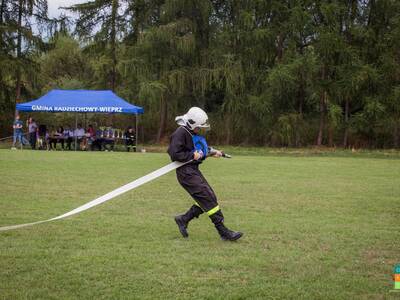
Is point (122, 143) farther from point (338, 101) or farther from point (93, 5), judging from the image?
point (338, 101)

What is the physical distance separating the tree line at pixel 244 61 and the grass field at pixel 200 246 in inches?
886

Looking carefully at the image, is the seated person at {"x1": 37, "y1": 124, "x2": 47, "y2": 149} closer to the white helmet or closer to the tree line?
the tree line

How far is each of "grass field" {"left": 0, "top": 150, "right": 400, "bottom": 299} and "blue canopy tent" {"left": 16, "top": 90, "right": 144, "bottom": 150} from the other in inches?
672

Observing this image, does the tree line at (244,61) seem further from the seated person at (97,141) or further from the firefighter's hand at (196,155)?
the firefighter's hand at (196,155)

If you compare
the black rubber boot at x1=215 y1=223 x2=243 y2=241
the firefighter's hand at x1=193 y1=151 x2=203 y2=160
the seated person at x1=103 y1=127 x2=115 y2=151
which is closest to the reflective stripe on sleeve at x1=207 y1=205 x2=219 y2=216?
the black rubber boot at x1=215 y1=223 x2=243 y2=241

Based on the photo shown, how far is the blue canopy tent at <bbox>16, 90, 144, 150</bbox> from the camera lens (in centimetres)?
3159

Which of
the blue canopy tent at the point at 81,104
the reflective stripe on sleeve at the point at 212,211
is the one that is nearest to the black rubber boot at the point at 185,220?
the reflective stripe on sleeve at the point at 212,211

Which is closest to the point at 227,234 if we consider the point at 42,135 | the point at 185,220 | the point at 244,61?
the point at 185,220

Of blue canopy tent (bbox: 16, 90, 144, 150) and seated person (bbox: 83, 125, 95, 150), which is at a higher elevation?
blue canopy tent (bbox: 16, 90, 144, 150)

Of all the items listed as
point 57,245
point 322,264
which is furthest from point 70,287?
point 322,264

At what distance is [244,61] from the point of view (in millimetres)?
38656

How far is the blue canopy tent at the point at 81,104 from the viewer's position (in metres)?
31.6

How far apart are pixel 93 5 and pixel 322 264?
3655 centimetres

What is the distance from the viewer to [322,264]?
22.0 ft
